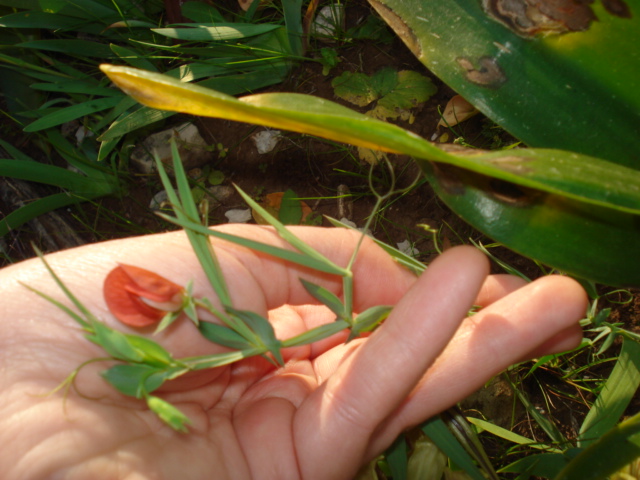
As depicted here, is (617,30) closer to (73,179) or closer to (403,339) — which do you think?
(403,339)

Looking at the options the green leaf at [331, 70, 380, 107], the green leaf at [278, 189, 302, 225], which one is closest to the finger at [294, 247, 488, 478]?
the green leaf at [278, 189, 302, 225]

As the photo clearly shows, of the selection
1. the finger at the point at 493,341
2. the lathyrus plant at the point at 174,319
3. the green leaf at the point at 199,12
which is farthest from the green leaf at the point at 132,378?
the green leaf at the point at 199,12

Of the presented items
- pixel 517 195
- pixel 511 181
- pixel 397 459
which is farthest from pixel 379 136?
pixel 397 459

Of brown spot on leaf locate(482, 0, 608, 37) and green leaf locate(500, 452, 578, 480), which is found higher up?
brown spot on leaf locate(482, 0, 608, 37)

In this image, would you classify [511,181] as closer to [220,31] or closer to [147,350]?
[147,350]

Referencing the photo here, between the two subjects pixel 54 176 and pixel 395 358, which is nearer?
pixel 395 358

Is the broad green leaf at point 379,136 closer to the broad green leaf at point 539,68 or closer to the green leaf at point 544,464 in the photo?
the broad green leaf at point 539,68

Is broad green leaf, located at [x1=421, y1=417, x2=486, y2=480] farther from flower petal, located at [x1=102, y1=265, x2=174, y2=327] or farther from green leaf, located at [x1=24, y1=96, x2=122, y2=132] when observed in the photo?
green leaf, located at [x1=24, y1=96, x2=122, y2=132]

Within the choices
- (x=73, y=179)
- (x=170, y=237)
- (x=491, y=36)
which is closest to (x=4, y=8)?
(x=73, y=179)
